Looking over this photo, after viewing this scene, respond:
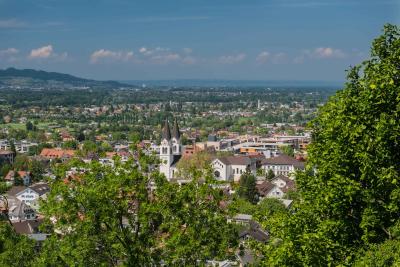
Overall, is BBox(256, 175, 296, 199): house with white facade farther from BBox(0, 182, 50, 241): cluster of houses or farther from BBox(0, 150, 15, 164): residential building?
BBox(0, 150, 15, 164): residential building

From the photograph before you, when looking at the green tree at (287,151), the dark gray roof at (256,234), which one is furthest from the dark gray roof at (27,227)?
the green tree at (287,151)

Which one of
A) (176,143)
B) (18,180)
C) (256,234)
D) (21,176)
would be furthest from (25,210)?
(256,234)

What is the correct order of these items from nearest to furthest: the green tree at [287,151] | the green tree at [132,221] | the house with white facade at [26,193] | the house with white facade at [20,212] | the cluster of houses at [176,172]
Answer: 1. the green tree at [132,221]
2. the cluster of houses at [176,172]
3. the house with white facade at [20,212]
4. the house with white facade at [26,193]
5. the green tree at [287,151]

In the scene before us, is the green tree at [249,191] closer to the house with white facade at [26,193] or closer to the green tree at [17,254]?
the house with white facade at [26,193]

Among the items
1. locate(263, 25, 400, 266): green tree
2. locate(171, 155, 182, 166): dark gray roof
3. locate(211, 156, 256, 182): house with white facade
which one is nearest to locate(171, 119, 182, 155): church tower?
locate(171, 155, 182, 166): dark gray roof

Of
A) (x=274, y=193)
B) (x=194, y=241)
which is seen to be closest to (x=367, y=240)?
(x=194, y=241)

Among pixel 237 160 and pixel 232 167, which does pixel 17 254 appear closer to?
pixel 232 167
